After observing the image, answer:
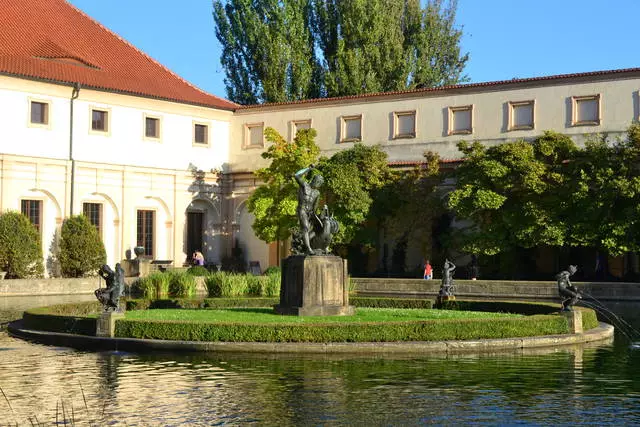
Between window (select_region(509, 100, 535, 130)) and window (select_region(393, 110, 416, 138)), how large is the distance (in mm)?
5055

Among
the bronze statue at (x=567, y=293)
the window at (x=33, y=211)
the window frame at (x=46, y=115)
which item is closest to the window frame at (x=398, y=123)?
the window frame at (x=46, y=115)

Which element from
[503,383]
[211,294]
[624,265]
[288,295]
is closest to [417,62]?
[624,265]

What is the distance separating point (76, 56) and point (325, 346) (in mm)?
35257

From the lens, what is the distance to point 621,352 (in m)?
20.0

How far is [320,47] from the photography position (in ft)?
217

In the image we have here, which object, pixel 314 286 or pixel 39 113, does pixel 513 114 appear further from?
pixel 314 286

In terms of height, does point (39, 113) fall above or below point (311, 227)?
above

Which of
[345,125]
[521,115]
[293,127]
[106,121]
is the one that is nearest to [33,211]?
[106,121]

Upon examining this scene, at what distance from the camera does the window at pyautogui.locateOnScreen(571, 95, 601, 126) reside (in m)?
47.1

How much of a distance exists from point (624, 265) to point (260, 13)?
2789 cm

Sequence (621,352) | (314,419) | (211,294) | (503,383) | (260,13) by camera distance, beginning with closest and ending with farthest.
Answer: (314,419) < (503,383) < (621,352) < (211,294) < (260,13)

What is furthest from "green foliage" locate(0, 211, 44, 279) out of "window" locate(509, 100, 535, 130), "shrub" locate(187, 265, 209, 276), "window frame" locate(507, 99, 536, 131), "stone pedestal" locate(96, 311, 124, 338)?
"stone pedestal" locate(96, 311, 124, 338)

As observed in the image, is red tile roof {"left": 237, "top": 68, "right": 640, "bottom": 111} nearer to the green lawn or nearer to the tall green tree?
the tall green tree

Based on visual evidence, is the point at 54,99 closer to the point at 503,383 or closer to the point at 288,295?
the point at 288,295
